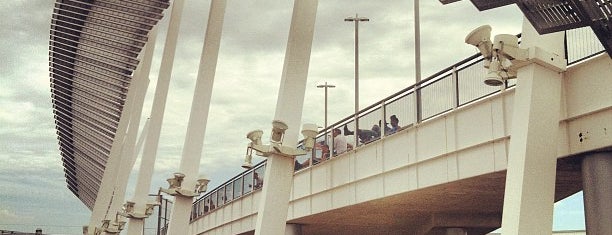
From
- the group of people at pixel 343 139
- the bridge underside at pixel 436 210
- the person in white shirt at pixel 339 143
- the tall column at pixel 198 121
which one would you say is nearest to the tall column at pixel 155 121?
the tall column at pixel 198 121

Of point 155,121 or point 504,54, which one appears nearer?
point 504,54

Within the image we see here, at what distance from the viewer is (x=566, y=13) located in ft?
32.9

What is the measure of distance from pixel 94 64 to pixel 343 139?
109 ft

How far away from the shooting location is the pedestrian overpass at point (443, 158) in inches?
515

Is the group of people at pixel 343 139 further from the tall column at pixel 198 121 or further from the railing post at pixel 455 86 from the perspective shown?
the tall column at pixel 198 121

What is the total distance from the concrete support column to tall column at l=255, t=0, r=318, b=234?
8420mm

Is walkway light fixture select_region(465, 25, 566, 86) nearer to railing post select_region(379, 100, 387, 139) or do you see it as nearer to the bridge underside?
the bridge underside

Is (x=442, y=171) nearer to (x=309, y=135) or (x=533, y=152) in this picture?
(x=309, y=135)

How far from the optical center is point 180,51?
51.8 metres

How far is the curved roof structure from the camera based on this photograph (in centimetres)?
4531

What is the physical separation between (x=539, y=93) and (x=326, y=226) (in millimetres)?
15600

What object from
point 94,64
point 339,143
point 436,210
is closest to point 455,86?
point 339,143

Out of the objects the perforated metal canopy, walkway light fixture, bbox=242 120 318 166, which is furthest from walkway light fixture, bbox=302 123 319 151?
the perforated metal canopy

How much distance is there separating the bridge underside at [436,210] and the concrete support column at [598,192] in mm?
650
